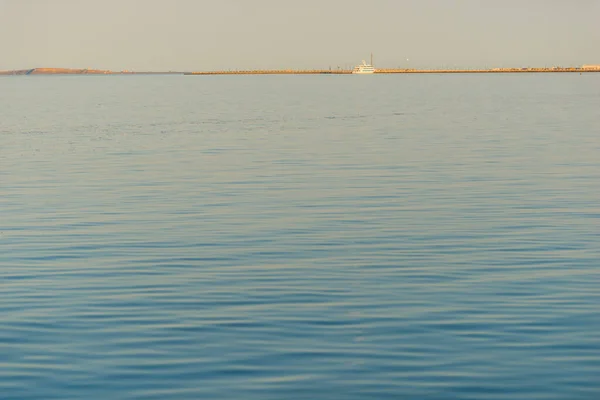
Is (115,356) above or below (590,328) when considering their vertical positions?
below

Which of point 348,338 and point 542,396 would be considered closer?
point 542,396

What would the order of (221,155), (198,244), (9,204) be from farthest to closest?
Answer: (221,155), (9,204), (198,244)

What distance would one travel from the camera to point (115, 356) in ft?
51.9

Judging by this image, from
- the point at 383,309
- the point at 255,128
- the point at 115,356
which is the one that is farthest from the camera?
the point at 255,128

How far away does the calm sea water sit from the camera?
587 inches

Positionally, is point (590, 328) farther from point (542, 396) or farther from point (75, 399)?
point (75, 399)

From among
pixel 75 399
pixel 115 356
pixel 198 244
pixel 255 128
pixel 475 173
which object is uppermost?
pixel 255 128

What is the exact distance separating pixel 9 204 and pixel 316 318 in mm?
18510

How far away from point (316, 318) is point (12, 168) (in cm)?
3037

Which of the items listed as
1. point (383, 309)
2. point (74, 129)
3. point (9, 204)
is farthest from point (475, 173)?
point (74, 129)

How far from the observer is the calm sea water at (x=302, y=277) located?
14922mm

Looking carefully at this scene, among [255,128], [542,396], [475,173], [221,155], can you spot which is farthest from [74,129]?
[542,396]

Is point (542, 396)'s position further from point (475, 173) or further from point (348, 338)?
point (475, 173)

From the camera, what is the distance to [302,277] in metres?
21.5
